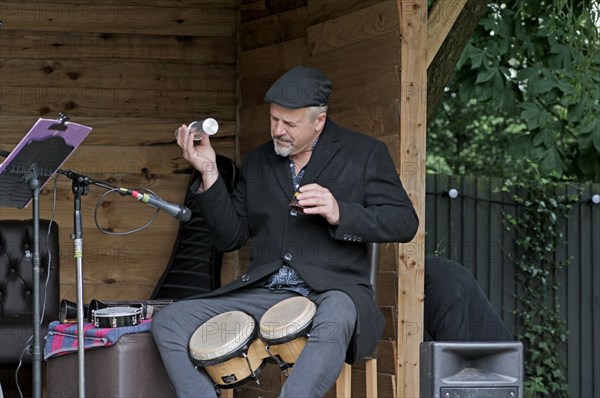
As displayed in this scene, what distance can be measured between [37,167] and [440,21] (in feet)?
6.82

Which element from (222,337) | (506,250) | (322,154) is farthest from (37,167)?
(506,250)

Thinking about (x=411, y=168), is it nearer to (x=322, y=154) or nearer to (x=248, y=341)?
(x=322, y=154)

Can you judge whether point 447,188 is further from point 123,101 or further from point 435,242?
point 123,101

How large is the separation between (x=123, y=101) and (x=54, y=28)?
1.80ft

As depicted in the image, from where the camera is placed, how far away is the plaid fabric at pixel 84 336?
4.21 meters

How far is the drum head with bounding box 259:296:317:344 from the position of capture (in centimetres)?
396

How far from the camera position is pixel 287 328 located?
13.0ft

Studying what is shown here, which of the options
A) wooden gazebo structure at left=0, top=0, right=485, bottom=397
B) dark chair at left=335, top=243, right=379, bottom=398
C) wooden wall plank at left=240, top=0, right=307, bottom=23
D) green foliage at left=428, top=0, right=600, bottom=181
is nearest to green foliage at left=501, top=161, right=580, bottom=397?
green foliage at left=428, top=0, right=600, bottom=181

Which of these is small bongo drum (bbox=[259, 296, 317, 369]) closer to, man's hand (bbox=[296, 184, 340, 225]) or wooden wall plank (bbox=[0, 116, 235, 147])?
man's hand (bbox=[296, 184, 340, 225])

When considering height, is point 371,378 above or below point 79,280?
below

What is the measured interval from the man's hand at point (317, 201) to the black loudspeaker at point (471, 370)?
1.91 feet

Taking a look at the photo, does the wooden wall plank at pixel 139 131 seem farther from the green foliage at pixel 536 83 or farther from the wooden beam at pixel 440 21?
the wooden beam at pixel 440 21

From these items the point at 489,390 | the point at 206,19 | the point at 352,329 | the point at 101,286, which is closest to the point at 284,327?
the point at 352,329

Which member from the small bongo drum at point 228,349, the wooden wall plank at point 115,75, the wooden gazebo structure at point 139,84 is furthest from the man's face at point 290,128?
the wooden wall plank at point 115,75
